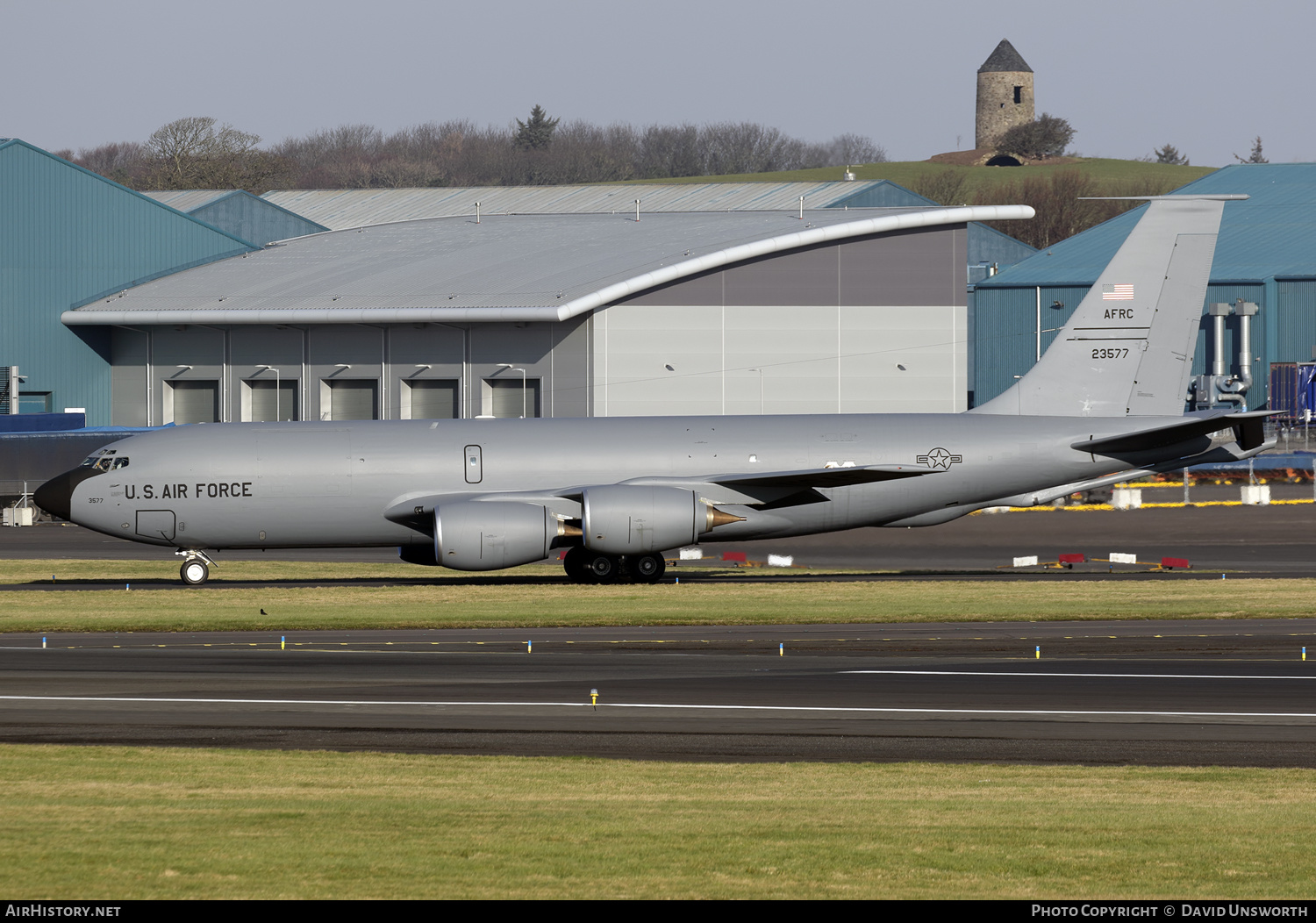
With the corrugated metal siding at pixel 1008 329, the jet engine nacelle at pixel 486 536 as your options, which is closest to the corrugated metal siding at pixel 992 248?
the corrugated metal siding at pixel 1008 329

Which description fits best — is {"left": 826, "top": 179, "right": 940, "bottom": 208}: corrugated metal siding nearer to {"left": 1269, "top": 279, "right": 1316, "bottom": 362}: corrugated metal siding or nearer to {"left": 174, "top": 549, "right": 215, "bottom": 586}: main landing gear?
{"left": 1269, "top": 279, "right": 1316, "bottom": 362}: corrugated metal siding

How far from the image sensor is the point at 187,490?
39.4m

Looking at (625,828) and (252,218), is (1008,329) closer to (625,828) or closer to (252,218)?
(252,218)

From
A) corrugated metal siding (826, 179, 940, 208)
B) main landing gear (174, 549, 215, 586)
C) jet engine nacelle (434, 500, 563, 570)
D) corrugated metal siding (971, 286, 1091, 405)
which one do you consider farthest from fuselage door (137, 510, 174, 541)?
corrugated metal siding (826, 179, 940, 208)

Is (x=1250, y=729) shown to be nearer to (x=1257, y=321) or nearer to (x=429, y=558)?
(x=429, y=558)

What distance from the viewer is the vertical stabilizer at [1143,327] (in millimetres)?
41281

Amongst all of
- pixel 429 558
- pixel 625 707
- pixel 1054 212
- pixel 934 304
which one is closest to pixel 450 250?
pixel 934 304

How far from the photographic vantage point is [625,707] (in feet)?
68.6

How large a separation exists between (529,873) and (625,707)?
31.6 ft

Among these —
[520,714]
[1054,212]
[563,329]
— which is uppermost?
[1054,212]

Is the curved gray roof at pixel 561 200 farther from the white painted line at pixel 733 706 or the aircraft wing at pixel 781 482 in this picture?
the white painted line at pixel 733 706

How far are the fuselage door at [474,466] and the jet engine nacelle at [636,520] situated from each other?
2841 millimetres

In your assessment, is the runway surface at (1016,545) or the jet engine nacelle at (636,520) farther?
the runway surface at (1016,545)
